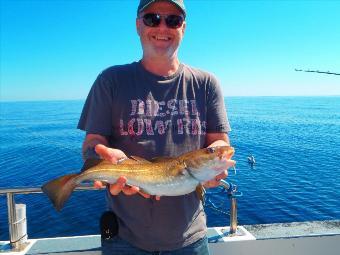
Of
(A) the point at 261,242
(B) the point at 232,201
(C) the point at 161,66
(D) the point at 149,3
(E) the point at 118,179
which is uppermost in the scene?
(D) the point at 149,3

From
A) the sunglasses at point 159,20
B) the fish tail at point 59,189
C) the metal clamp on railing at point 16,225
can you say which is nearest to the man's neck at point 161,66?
the sunglasses at point 159,20

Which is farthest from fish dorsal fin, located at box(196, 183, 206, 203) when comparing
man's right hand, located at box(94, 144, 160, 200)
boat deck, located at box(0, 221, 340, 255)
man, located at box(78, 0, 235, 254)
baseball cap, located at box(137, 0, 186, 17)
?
boat deck, located at box(0, 221, 340, 255)

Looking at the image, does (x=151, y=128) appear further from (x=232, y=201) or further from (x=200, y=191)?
(x=232, y=201)

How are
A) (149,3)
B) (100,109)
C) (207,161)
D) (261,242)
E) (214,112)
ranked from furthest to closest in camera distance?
(261,242)
(214,112)
(149,3)
(100,109)
(207,161)

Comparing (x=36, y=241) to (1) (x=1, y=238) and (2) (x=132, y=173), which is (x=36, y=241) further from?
(1) (x=1, y=238)

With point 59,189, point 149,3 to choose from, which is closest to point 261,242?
point 59,189

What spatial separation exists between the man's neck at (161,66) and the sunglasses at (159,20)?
0.34 metres

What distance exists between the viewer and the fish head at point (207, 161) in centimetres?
319

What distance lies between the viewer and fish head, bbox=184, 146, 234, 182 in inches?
125

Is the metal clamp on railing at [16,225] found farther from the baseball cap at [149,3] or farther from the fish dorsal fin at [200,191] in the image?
the baseball cap at [149,3]

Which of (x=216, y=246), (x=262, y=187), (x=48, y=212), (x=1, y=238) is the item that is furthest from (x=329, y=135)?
(x=216, y=246)

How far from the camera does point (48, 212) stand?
698 inches

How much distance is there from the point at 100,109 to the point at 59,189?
2.95 ft

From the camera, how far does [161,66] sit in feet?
11.3
